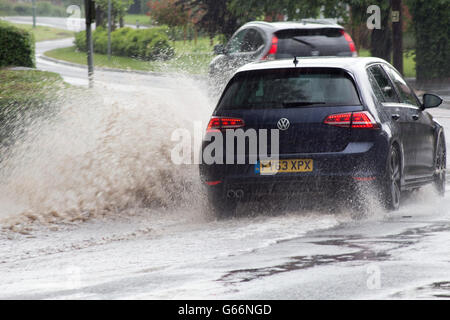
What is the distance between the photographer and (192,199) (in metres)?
11.2

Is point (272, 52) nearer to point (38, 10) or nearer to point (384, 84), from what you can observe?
point (384, 84)

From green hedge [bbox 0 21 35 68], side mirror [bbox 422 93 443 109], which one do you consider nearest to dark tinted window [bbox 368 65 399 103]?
side mirror [bbox 422 93 443 109]

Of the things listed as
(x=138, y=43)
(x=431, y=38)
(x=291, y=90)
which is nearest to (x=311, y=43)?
(x=291, y=90)

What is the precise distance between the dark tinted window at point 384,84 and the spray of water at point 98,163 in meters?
2.32

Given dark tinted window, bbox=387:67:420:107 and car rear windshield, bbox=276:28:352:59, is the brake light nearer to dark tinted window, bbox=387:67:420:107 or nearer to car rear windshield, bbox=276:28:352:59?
dark tinted window, bbox=387:67:420:107

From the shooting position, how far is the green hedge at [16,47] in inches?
882

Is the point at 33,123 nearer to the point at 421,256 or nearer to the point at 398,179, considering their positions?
the point at 398,179

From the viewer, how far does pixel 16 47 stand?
22844mm

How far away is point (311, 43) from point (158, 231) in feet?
34.0

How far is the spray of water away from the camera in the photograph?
1105 cm

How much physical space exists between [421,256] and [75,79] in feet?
105

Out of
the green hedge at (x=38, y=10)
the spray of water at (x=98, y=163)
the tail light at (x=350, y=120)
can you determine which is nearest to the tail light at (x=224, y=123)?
the tail light at (x=350, y=120)

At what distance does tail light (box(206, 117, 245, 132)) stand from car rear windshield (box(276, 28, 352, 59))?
950cm
